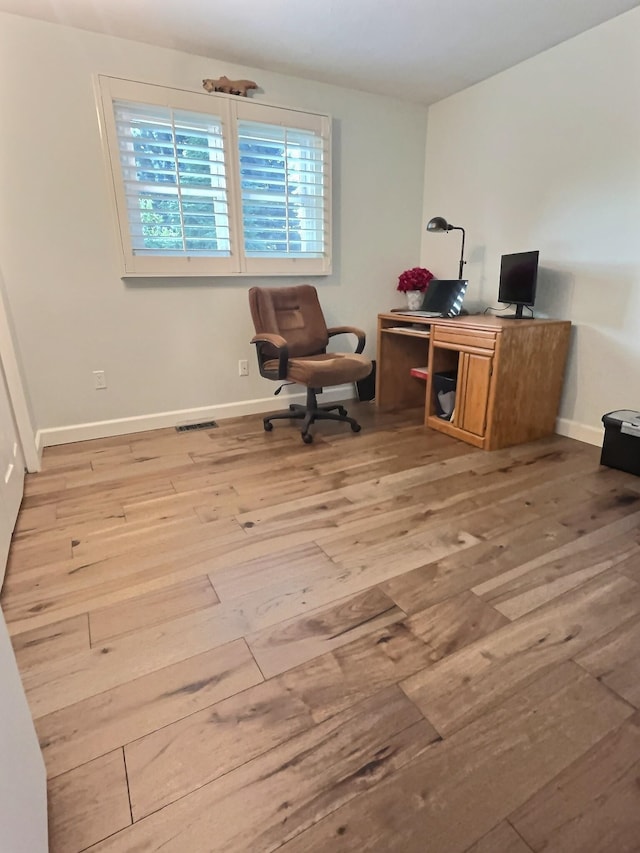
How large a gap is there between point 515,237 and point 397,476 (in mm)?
1925

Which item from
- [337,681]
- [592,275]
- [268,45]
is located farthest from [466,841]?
[268,45]

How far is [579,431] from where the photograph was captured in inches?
111

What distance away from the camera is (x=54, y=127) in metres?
2.48

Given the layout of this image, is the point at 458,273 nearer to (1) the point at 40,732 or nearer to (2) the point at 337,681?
(2) the point at 337,681

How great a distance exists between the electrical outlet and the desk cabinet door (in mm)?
2280

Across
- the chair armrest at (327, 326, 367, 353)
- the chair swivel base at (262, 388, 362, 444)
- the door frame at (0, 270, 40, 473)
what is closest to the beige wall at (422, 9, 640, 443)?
the chair armrest at (327, 326, 367, 353)

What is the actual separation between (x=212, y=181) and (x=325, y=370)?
1.44m

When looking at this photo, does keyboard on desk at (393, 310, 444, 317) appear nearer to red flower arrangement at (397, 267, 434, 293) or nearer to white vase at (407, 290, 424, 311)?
white vase at (407, 290, 424, 311)

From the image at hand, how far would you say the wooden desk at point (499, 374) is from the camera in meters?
2.55

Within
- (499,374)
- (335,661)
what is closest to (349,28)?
(499,374)

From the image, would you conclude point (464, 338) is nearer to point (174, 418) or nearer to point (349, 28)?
point (349, 28)

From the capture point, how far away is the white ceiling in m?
2.21

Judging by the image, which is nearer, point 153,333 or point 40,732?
point 40,732

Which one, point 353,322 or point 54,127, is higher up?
point 54,127
